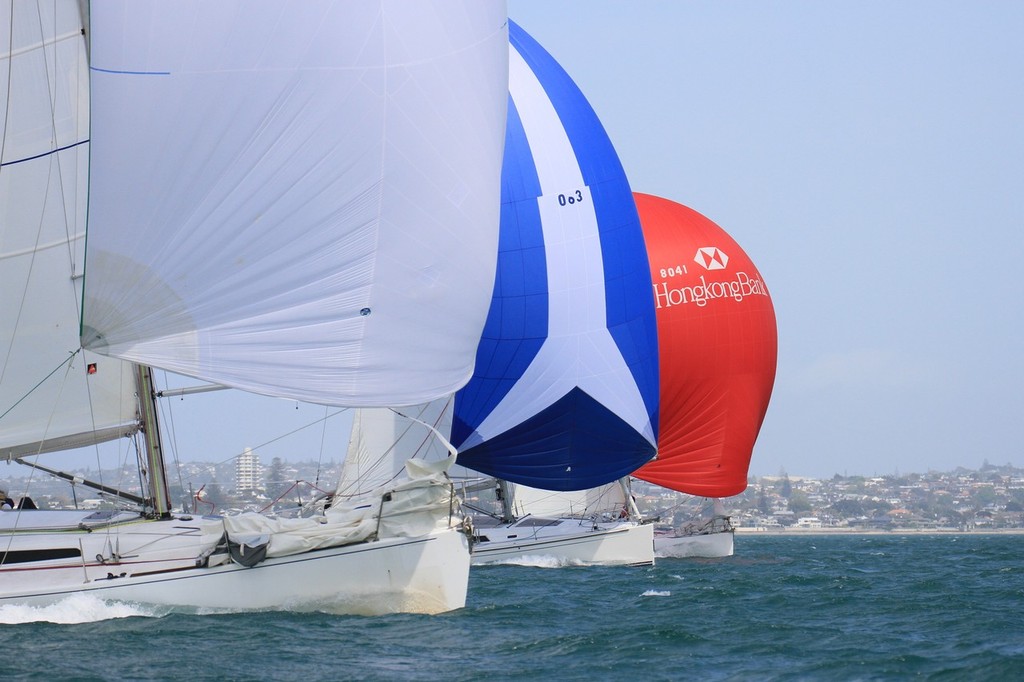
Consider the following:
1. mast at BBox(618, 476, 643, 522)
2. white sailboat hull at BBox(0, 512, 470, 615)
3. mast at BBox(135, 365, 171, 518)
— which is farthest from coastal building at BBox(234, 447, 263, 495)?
mast at BBox(618, 476, 643, 522)

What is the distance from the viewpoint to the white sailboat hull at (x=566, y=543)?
25.5m

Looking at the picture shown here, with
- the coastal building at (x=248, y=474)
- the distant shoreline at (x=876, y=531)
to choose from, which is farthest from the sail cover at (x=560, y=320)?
the distant shoreline at (x=876, y=531)

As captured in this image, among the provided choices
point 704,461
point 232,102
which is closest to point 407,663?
point 232,102

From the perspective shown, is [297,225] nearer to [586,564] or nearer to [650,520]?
[586,564]

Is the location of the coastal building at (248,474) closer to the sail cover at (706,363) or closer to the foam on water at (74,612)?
the foam on water at (74,612)

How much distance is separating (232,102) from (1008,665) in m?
8.39

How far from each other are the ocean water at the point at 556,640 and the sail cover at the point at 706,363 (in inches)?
423

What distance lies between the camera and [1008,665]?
1213 cm

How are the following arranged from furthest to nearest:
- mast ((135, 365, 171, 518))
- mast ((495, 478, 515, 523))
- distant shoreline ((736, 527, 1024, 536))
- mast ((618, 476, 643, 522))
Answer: distant shoreline ((736, 527, 1024, 536))
mast ((618, 476, 643, 522))
mast ((495, 478, 515, 523))
mast ((135, 365, 171, 518))

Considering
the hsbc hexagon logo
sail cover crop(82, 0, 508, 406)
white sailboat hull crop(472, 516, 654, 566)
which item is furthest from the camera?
the hsbc hexagon logo

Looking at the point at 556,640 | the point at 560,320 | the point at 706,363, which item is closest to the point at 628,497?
the point at 706,363

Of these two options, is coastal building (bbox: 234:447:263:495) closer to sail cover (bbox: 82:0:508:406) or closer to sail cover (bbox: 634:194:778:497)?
sail cover (bbox: 82:0:508:406)

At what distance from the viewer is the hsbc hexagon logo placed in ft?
101

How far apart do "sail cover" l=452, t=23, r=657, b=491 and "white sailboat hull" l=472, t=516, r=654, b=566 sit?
371cm
